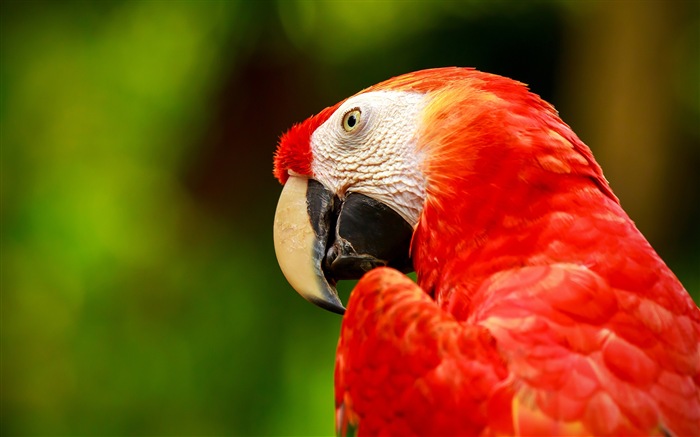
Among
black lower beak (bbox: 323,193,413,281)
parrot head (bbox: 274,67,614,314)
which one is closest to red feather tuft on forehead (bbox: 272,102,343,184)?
parrot head (bbox: 274,67,614,314)

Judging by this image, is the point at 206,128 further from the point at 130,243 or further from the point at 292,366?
the point at 292,366

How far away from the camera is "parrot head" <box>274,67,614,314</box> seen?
36.7 inches

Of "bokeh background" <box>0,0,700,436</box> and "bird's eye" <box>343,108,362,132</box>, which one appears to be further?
"bokeh background" <box>0,0,700,436</box>

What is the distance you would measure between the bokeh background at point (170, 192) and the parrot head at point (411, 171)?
1.43 meters

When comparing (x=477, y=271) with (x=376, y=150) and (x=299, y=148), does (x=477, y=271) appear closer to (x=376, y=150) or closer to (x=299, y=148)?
(x=376, y=150)

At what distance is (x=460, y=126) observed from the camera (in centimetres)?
98

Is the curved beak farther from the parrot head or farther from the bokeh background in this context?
the bokeh background

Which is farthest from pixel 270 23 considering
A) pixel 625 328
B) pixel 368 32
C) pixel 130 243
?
pixel 625 328

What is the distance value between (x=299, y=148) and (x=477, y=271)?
0.36m

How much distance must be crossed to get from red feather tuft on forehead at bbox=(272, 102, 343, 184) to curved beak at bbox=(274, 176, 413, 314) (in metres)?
0.04

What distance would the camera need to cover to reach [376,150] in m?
1.09

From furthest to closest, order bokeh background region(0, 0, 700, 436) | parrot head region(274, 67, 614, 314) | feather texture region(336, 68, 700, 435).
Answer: bokeh background region(0, 0, 700, 436)
parrot head region(274, 67, 614, 314)
feather texture region(336, 68, 700, 435)

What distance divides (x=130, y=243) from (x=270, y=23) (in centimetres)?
83

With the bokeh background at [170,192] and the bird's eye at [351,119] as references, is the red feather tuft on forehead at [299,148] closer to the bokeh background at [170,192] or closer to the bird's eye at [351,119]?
the bird's eye at [351,119]
